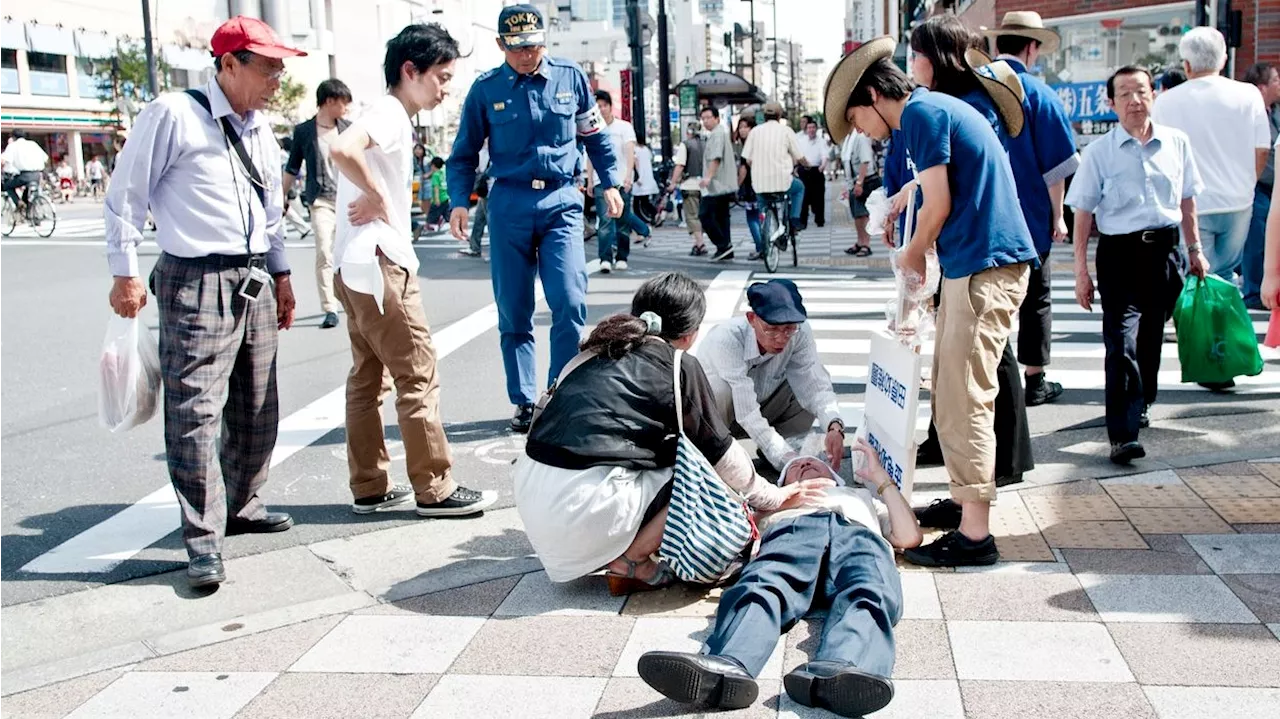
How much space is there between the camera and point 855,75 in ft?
13.5

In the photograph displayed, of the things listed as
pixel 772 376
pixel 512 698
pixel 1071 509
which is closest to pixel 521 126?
pixel 772 376

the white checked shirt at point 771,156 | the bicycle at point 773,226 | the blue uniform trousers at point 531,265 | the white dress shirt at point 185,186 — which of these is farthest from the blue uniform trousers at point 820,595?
the white checked shirt at point 771,156

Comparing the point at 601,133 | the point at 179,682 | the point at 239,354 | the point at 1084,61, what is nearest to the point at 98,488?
the point at 239,354

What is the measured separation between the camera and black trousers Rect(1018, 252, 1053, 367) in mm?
6258

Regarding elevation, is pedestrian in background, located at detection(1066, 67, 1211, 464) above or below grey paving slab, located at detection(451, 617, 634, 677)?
above

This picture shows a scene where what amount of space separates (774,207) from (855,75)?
959cm

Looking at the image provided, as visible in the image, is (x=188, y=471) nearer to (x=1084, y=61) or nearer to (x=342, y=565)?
(x=342, y=565)

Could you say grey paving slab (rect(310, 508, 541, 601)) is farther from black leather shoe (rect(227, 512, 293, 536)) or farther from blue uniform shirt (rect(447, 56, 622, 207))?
blue uniform shirt (rect(447, 56, 622, 207))

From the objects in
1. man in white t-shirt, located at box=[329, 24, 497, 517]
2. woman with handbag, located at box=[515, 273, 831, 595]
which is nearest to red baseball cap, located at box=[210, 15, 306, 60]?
man in white t-shirt, located at box=[329, 24, 497, 517]

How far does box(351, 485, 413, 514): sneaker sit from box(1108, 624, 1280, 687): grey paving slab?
277 cm

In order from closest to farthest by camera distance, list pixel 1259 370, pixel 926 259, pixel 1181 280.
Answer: pixel 926 259, pixel 1181 280, pixel 1259 370

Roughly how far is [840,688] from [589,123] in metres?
4.10

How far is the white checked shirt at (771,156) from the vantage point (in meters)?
13.6

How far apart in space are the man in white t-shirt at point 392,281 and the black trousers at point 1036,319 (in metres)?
2.97
